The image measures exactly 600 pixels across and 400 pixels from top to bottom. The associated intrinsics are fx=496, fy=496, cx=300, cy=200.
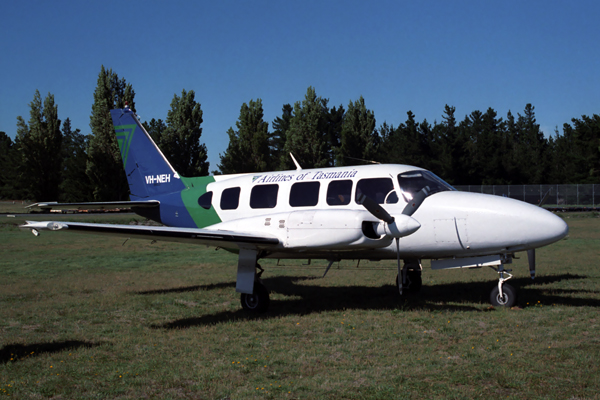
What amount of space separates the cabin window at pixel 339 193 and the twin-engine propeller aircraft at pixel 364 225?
2cm

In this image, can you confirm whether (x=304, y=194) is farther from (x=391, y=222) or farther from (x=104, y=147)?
(x=104, y=147)

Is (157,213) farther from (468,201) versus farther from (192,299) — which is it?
(468,201)

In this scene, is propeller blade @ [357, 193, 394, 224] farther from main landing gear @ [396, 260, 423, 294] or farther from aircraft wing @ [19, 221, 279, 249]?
main landing gear @ [396, 260, 423, 294]

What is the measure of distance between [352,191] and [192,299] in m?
4.58

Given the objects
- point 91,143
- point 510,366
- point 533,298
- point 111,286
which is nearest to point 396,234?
point 510,366

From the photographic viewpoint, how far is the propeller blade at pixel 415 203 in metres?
9.57

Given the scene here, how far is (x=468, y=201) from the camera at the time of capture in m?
9.45

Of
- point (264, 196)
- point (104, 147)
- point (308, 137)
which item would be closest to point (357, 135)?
point (308, 137)

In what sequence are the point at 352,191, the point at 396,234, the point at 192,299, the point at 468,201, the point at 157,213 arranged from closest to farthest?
the point at 396,234, the point at 468,201, the point at 352,191, the point at 192,299, the point at 157,213

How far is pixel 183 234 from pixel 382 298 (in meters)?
4.86

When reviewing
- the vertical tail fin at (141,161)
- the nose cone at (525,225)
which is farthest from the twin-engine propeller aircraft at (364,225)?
the vertical tail fin at (141,161)

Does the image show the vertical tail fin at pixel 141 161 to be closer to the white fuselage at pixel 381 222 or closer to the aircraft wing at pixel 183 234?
the white fuselage at pixel 381 222

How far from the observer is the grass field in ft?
18.4

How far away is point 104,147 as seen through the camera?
4719 centimetres
